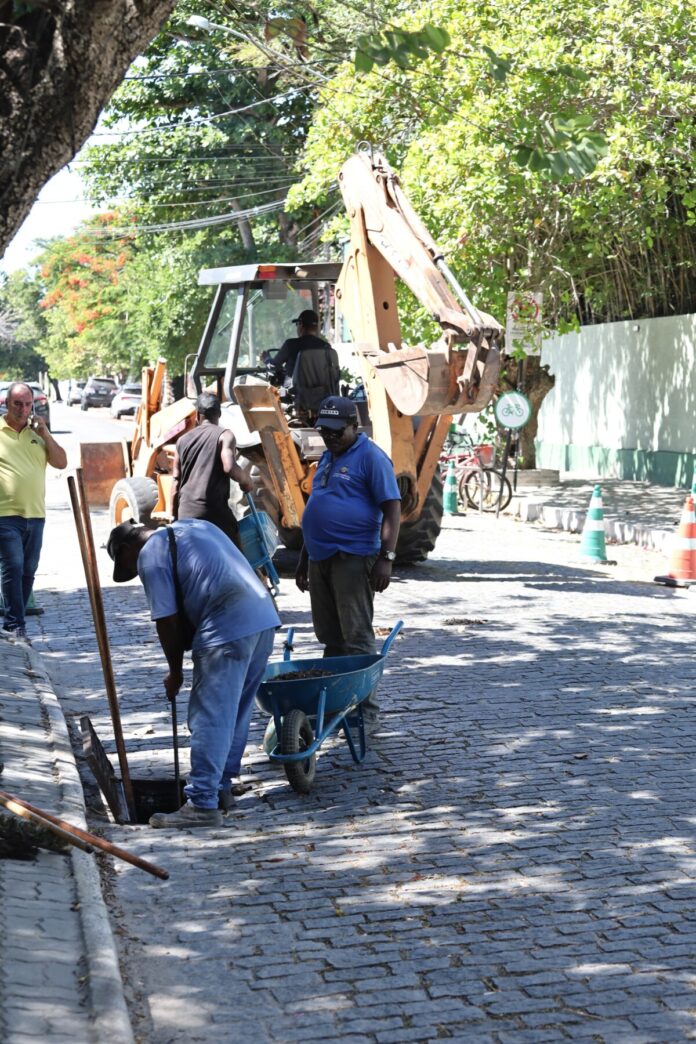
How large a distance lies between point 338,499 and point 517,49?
1155 centimetres

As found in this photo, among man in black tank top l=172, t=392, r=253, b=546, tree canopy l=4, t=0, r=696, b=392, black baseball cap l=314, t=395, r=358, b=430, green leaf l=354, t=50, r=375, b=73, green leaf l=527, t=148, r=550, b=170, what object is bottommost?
man in black tank top l=172, t=392, r=253, b=546

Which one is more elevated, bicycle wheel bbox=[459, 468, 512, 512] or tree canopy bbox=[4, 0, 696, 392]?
tree canopy bbox=[4, 0, 696, 392]

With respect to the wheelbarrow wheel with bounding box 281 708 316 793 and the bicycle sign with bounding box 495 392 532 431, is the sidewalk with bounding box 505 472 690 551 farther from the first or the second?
the wheelbarrow wheel with bounding box 281 708 316 793

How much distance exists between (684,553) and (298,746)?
7986 mm

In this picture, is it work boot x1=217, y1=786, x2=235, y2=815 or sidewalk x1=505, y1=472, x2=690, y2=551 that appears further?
sidewalk x1=505, y1=472, x2=690, y2=551

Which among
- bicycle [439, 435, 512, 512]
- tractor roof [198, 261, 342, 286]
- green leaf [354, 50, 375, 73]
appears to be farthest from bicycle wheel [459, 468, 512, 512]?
green leaf [354, 50, 375, 73]

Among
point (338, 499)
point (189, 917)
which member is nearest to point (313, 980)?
point (189, 917)

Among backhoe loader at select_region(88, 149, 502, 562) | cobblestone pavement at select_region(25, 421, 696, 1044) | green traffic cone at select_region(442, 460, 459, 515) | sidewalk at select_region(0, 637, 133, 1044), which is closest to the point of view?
sidewalk at select_region(0, 637, 133, 1044)

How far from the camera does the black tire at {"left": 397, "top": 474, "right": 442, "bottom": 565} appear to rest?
14.2m

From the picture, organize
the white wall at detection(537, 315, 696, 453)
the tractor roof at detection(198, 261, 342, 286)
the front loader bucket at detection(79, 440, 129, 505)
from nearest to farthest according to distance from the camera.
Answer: the tractor roof at detection(198, 261, 342, 286)
the front loader bucket at detection(79, 440, 129, 505)
the white wall at detection(537, 315, 696, 453)

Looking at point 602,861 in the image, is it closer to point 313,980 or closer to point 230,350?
point 313,980

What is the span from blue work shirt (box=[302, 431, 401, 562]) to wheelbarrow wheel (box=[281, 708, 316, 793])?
131 centimetres

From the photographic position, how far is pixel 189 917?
5.48 m

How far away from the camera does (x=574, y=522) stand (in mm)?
19188
